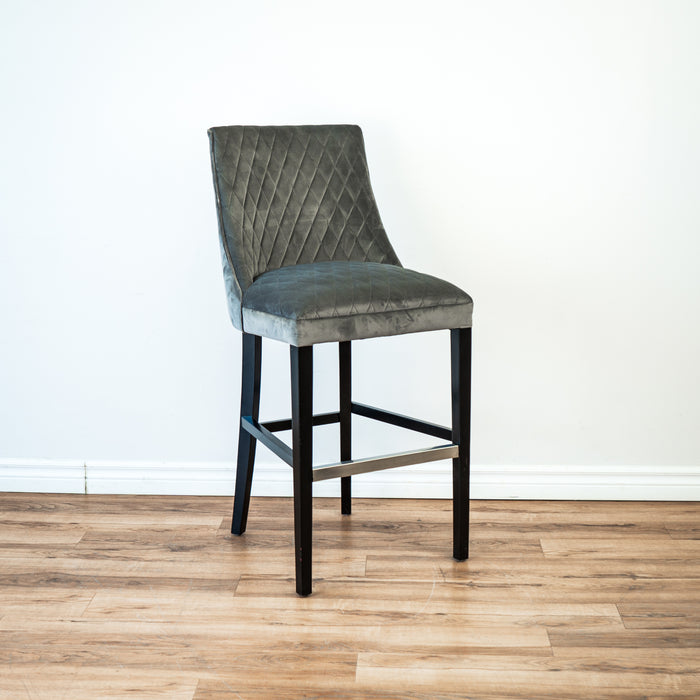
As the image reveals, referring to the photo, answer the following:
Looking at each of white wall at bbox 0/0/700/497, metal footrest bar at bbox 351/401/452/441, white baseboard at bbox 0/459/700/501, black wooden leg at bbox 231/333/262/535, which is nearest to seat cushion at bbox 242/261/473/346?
black wooden leg at bbox 231/333/262/535

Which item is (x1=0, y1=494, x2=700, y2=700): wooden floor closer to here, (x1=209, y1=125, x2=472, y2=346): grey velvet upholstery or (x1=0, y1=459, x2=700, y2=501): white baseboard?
(x1=0, y1=459, x2=700, y2=501): white baseboard

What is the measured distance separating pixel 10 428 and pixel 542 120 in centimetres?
162

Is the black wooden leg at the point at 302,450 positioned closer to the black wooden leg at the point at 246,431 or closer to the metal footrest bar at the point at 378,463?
the metal footrest bar at the point at 378,463

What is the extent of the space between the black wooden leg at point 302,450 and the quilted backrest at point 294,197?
0.31 m

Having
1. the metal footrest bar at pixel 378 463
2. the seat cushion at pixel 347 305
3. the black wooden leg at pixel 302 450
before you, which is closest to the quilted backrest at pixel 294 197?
the seat cushion at pixel 347 305

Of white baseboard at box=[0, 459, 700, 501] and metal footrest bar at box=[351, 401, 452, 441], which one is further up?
metal footrest bar at box=[351, 401, 452, 441]

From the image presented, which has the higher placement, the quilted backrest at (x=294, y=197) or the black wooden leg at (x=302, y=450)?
the quilted backrest at (x=294, y=197)

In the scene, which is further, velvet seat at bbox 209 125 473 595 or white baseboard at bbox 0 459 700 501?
white baseboard at bbox 0 459 700 501

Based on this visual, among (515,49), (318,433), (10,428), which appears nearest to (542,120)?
(515,49)

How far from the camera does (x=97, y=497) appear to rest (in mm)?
2240

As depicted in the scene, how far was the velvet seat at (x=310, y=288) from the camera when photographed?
62.8 inches

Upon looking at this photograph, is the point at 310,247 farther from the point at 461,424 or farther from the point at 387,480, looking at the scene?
the point at 387,480

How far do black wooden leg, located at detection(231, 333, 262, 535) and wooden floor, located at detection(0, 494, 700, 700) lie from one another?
61mm

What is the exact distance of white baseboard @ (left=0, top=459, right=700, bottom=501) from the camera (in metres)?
2.20
